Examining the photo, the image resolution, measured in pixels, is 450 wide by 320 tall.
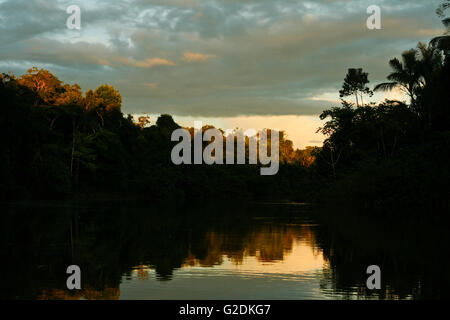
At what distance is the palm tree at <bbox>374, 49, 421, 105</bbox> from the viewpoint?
53000mm

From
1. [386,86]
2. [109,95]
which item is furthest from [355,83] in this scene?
[109,95]

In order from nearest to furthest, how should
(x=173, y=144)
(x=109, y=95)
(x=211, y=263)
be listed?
(x=211, y=263) < (x=109, y=95) < (x=173, y=144)

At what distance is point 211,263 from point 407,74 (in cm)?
4358

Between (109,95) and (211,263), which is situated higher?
(109,95)

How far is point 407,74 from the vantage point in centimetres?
5344

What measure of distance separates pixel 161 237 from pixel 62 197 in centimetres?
4110

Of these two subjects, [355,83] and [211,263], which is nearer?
[211,263]

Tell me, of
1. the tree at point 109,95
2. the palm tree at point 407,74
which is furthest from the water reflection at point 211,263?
the tree at point 109,95

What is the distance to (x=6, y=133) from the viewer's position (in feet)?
153

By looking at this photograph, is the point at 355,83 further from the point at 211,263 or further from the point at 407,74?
the point at 211,263

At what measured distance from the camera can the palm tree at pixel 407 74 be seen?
53.0 m

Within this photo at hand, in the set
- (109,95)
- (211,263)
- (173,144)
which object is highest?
(109,95)

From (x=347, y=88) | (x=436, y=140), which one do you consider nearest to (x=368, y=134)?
(x=347, y=88)
